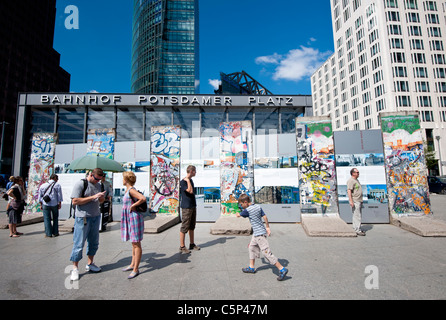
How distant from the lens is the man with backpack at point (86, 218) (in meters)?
3.69

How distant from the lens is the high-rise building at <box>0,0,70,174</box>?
57500 millimetres

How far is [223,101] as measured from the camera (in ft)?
47.3

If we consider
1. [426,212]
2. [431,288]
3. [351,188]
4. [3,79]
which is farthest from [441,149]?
[3,79]

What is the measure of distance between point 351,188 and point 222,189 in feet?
13.6

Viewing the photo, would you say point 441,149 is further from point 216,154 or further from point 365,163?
point 216,154

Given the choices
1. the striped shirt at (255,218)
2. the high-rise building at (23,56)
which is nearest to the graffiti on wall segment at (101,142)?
the striped shirt at (255,218)

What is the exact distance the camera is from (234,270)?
3.77 metres

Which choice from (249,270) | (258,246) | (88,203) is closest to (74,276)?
(88,203)

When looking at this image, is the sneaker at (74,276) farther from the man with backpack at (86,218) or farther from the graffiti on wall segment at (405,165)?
the graffiti on wall segment at (405,165)

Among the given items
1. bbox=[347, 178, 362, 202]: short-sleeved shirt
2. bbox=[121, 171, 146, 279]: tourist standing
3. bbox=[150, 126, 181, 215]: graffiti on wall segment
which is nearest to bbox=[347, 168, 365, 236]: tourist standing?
bbox=[347, 178, 362, 202]: short-sleeved shirt

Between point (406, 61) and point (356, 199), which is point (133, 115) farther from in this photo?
point (406, 61)

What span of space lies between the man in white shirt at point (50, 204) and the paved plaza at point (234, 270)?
1.81ft

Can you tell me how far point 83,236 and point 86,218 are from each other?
0.30 meters

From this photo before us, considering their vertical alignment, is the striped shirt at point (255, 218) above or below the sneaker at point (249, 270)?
above
